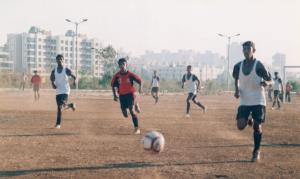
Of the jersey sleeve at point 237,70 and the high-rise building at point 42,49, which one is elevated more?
the high-rise building at point 42,49

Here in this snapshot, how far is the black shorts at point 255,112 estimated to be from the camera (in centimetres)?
929

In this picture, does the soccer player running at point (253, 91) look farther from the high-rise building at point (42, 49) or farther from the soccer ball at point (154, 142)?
the high-rise building at point (42, 49)

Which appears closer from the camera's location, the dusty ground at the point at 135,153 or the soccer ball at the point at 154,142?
the dusty ground at the point at 135,153

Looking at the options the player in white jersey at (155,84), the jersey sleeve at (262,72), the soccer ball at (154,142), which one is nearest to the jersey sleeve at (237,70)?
the jersey sleeve at (262,72)

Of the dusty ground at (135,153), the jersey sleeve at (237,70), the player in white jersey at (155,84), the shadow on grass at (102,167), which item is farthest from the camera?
the player in white jersey at (155,84)

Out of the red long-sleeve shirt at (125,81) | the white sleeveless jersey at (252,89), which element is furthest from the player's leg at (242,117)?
the red long-sleeve shirt at (125,81)

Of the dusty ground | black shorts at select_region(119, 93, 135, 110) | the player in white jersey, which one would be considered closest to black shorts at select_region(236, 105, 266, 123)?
the dusty ground

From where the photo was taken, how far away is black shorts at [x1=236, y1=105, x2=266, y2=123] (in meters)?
9.29

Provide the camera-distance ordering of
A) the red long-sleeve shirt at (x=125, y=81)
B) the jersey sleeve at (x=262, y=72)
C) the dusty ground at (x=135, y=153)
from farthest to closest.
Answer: the red long-sleeve shirt at (x=125, y=81), the jersey sleeve at (x=262, y=72), the dusty ground at (x=135, y=153)

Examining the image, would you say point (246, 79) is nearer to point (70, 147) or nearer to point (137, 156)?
point (137, 156)

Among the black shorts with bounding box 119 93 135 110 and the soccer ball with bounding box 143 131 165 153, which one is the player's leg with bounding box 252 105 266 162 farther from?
the black shorts with bounding box 119 93 135 110

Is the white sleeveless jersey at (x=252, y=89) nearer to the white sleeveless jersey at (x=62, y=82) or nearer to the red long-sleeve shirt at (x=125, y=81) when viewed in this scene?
the red long-sleeve shirt at (x=125, y=81)

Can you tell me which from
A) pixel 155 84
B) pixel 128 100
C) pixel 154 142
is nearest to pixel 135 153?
pixel 154 142

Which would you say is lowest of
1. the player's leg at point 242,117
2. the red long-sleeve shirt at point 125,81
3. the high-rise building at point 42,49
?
the player's leg at point 242,117
